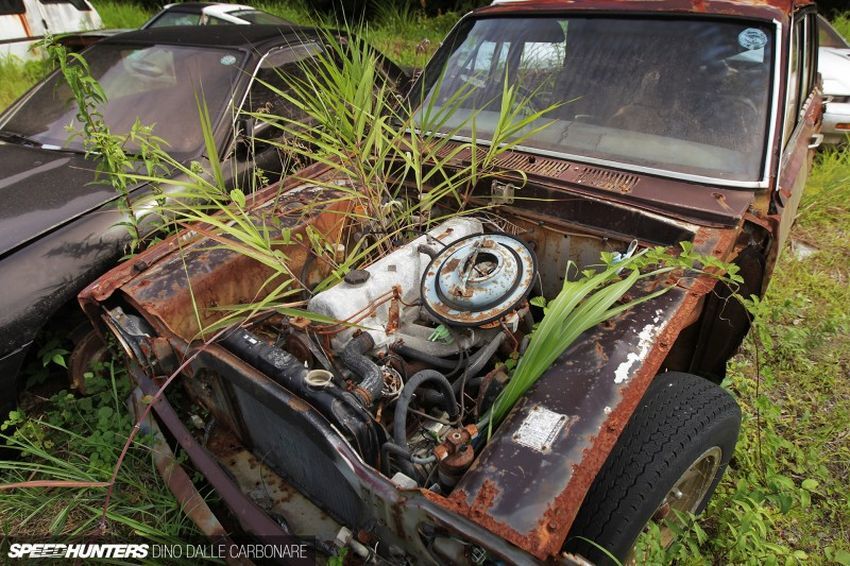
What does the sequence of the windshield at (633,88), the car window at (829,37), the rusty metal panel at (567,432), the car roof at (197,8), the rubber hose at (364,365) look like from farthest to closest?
the car roof at (197,8)
the car window at (829,37)
the windshield at (633,88)
the rubber hose at (364,365)
the rusty metal panel at (567,432)

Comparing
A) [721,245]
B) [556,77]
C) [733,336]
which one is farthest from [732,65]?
[733,336]

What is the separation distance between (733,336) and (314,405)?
1.65 metres

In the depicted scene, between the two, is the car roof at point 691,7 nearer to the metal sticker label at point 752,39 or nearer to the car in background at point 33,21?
the metal sticker label at point 752,39

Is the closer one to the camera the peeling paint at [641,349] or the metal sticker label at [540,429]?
the metal sticker label at [540,429]

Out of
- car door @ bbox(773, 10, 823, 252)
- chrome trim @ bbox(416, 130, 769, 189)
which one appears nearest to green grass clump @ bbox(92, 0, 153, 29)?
chrome trim @ bbox(416, 130, 769, 189)

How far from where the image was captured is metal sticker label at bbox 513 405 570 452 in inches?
50.3

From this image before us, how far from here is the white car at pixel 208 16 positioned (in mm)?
6508

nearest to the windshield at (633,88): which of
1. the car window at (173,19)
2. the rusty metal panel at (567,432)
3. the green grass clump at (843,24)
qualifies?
the rusty metal panel at (567,432)

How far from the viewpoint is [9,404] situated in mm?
2252

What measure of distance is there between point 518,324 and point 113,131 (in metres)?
2.62

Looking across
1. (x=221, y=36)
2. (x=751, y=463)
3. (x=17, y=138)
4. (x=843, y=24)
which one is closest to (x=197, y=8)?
(x=221, y=36)

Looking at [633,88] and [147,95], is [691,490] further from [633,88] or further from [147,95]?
[147,95]
